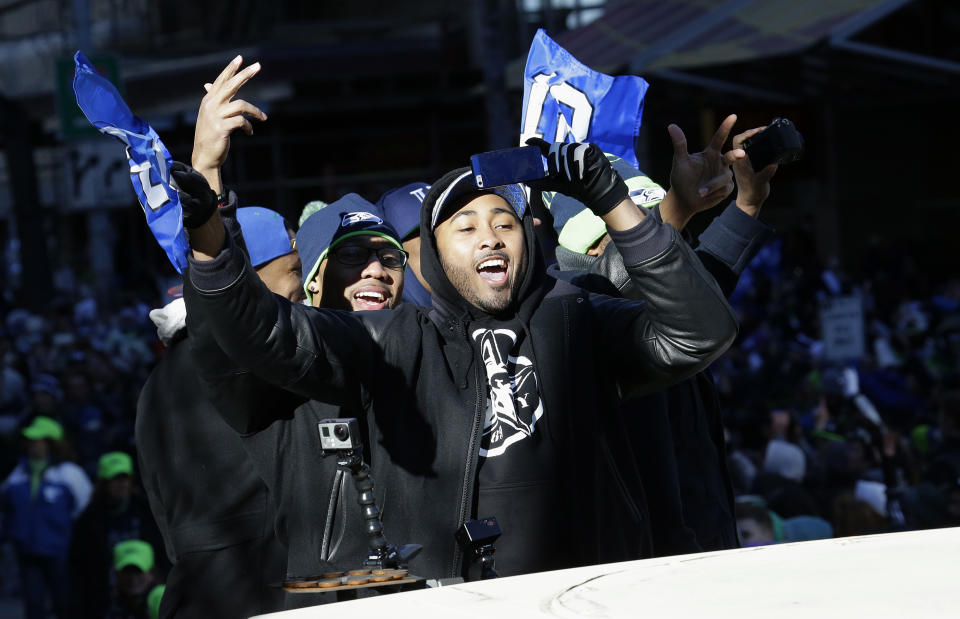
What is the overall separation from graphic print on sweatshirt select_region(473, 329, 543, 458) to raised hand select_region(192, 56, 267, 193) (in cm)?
68

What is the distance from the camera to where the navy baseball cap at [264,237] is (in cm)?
443

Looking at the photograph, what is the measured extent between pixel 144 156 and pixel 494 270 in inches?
31.7

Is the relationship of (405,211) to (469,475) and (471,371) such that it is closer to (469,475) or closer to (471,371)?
(471,371)

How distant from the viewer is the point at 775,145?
3.61 m

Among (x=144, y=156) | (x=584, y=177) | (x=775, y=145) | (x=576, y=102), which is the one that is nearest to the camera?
(x=144, y=156)

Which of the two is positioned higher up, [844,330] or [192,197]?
[192,197]

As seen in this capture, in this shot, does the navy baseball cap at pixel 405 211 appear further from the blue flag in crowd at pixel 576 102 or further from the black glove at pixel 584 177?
the black glove at pixel 584 177

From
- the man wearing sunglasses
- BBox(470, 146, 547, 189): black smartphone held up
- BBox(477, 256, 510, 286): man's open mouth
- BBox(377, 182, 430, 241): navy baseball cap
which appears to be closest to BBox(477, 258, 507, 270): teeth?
BBox(477, 256, 510, 286): man's open mouth

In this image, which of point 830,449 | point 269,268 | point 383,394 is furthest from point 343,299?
point 830,449

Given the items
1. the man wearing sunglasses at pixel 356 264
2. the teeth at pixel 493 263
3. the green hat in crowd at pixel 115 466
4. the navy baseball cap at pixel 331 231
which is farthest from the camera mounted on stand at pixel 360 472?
the green hat in crowd at pixel 115 466

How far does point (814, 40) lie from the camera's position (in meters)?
12.4

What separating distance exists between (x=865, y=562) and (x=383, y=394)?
130cm

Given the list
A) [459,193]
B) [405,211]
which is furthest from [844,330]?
[459,193]

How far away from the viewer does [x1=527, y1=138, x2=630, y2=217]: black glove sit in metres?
3.11
